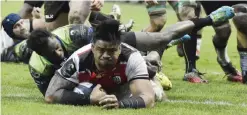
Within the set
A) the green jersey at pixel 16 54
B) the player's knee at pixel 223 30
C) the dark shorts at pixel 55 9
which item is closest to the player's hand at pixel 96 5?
the dark shorts at pixel 55 9

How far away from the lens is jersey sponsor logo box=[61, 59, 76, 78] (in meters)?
5.76

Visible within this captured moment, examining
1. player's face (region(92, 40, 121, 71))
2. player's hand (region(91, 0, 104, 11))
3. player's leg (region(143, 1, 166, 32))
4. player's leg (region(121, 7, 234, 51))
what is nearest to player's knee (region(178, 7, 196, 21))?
player's leg (region(143, 1, 166, 32))

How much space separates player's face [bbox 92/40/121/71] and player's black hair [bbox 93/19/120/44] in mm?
34

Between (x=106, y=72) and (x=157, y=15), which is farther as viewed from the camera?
(x=157, y=15)

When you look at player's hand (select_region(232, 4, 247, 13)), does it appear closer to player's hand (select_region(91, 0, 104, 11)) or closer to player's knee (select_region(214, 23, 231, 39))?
player's knee (select_region(214, 23, 231, 39))

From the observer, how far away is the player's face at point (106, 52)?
215 inches

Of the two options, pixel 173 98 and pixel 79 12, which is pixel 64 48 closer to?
pixel 79 12

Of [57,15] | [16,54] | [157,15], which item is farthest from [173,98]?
[16,54]

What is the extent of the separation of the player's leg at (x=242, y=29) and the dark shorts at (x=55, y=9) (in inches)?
85.7

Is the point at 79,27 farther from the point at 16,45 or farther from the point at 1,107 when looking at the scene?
the point at 16,45

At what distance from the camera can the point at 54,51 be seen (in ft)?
20.1

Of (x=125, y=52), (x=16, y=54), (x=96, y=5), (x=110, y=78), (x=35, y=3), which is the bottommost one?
(x=16, y=54)

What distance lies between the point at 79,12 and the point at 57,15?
1.23 metres

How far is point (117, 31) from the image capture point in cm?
554
